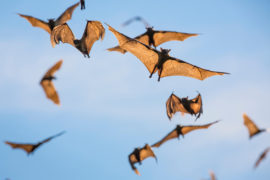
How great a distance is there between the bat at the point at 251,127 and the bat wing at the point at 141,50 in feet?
20.4

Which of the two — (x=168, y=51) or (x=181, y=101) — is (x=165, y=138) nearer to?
(x=181, y=101)

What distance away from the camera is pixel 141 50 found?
16062 mm

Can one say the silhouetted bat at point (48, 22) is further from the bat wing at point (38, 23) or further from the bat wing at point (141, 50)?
the bat wing at point (141, 50)

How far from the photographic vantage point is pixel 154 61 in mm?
16422

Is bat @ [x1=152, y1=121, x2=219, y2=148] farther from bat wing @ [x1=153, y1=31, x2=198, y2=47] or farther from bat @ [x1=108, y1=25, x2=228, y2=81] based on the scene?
bat wing @ [x1=153, y1=31, x2=198, y2=47]

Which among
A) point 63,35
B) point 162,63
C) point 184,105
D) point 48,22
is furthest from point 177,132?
point 48,22

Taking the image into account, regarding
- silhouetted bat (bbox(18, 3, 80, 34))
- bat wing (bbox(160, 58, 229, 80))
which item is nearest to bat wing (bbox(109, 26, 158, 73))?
bat wing (bbox(160, 58, 229, 80))

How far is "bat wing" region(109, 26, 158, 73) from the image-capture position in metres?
15.1

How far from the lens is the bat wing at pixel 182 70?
16.0 meters

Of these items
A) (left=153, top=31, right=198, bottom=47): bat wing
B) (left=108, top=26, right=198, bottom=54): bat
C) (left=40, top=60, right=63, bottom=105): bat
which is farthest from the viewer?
(left=108, top=26, right=198, bottom=54): bat

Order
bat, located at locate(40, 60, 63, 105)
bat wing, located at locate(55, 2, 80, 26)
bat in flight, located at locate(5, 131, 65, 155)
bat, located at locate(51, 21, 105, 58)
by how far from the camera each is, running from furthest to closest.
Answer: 1. bat, located at locate(51, 21, 105, 58)
2. bat wing, located at locate(55, 2, 80, 26)
3. bat in flight, located at locate(5, 131, 65, 155)
4. bat, located at locate(40, 60, 63, 105)

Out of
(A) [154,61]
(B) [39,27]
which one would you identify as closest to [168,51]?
(A) [154,61]

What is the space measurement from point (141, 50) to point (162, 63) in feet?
4.79

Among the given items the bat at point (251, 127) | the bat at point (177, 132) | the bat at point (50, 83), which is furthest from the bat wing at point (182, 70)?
the bat at point (50, 83)
